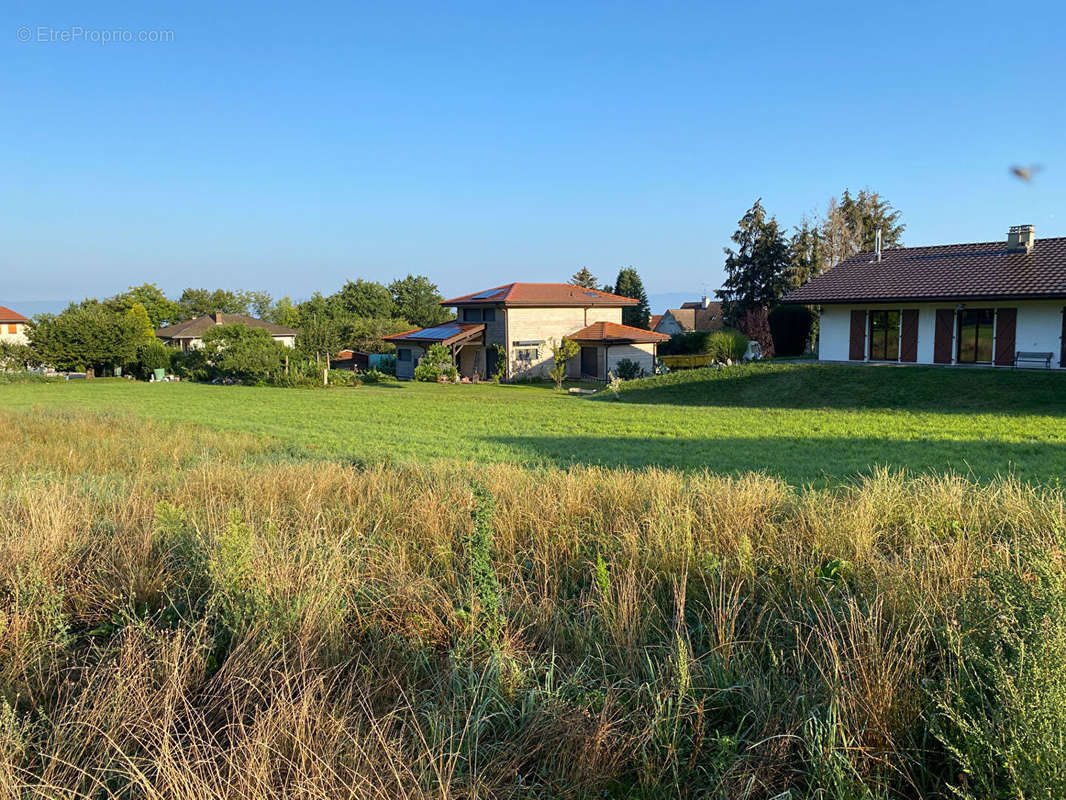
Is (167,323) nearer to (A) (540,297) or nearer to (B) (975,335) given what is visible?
(A) (540,297)

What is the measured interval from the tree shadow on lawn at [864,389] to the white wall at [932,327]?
2.16 meters

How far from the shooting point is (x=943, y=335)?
86.9ft

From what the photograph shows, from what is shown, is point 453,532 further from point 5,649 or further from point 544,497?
point 5,649

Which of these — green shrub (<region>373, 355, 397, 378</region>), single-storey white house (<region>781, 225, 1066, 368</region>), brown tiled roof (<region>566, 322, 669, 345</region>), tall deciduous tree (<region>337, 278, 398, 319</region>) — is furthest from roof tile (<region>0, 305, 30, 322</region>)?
single-storey white house (<region>781, 225, 1066, 368</region>)

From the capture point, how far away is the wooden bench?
24.1 m

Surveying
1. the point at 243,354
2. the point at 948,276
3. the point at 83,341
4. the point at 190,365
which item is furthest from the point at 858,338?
the point at 83,341

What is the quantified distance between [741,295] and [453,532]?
155ft

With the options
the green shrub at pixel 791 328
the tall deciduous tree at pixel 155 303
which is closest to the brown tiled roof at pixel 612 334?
the green shrub at pixel 791 328

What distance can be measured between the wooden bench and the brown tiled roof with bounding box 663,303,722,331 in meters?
45.9

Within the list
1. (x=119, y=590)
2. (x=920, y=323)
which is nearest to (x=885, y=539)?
(x=119, y=590)

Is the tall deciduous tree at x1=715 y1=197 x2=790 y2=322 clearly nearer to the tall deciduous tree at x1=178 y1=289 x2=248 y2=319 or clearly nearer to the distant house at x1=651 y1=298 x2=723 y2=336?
the distant house at x1=651 y1=298 x2=723 y2=336

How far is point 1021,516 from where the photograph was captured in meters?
5.46

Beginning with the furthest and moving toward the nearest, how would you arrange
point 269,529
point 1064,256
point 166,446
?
point 1064,256
point 166,446
point 269,529

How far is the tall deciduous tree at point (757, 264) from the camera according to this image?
158 feet
